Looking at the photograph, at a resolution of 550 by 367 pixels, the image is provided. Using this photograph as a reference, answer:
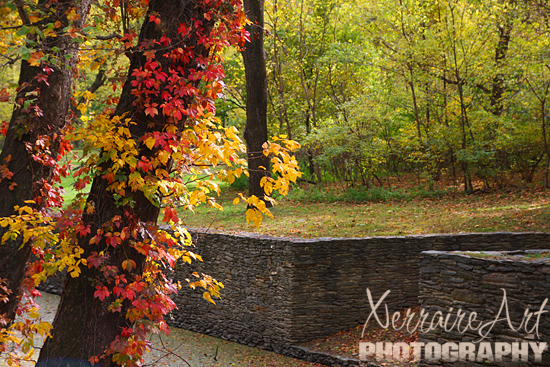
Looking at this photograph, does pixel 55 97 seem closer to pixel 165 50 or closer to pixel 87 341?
pixel 165 50

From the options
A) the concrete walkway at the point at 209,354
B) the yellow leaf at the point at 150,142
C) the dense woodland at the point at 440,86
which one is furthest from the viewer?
the dense woodland at the point at 440,86

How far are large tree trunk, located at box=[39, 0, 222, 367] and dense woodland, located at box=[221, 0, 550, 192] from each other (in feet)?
35.2

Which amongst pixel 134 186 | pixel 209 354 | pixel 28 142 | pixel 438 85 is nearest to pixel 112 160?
pixel 134 186

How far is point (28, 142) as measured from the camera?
14.3 ft

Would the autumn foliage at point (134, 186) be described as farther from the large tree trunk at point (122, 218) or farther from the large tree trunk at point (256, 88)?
the large tree trunk at point (256, 88)

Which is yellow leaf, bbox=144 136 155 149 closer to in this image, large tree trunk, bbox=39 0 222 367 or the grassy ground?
large tree trunk, bbox=39 0 222 367

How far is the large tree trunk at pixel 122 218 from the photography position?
10.1 ft

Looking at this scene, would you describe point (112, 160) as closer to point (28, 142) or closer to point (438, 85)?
point (28, 142)

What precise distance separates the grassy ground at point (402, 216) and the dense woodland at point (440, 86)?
1395mm

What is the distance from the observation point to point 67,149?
4727 millimetres

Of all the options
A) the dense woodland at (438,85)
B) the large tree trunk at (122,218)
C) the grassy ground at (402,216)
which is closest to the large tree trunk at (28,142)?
the large tree trunk at (122,218)

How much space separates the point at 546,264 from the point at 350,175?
35.0 ft

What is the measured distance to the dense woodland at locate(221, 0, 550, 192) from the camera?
12.6m

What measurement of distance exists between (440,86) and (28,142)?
1344 centimetres
